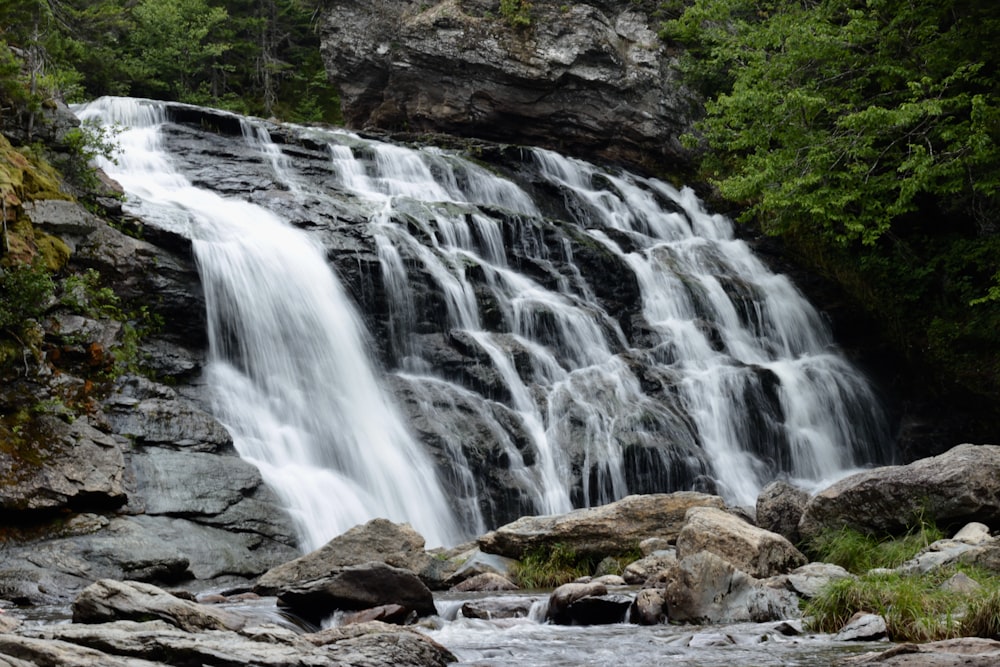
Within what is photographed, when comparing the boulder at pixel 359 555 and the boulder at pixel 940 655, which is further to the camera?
the boulder at pixel 359 555

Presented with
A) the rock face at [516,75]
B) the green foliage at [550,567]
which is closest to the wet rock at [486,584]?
the green foliage at [550,567]

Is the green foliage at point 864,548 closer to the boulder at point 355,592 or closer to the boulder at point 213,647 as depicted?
the boulder at point 355,592

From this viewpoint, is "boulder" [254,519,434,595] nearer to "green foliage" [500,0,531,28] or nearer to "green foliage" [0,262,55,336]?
"green foliage" [0,262,55,336]

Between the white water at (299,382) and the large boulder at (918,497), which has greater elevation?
the white water at (299,382)

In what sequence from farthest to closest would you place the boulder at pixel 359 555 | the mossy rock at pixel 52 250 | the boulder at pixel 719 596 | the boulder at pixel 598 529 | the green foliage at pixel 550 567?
the mossy rock at pixel 52 250 → the boulder at pixel 598 529 → the green foliage at pixel 550 567 → the boulder at pixel 359 555 → the boulder at pixel 719 596

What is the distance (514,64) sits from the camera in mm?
25875

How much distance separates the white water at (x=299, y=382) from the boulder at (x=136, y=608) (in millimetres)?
5439

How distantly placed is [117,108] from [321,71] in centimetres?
1532

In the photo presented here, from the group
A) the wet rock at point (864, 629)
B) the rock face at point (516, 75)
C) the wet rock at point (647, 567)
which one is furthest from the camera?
the rock face at point (516, 75)

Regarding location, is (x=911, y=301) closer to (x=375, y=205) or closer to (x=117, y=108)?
(x=375, y=205)

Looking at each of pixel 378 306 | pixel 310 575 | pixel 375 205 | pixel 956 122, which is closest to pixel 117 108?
pixel 375 205

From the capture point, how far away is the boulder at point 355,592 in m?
7.64

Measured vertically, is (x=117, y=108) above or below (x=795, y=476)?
above

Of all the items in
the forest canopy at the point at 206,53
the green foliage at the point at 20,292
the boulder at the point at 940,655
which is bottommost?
the boulder at the point at 940,655
